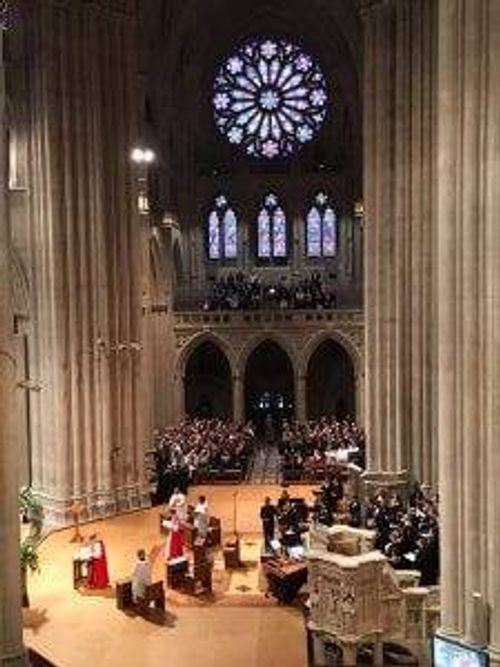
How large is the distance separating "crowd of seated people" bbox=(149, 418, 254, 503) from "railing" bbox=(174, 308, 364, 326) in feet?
17.8

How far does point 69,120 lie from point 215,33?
1825 centimetres

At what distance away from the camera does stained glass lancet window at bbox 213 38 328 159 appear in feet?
146

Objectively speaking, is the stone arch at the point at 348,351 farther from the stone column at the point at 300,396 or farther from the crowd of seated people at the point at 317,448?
the crowd of seated people at the point at 317,448

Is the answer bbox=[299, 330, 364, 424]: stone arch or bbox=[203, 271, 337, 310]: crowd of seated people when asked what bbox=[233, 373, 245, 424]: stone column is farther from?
bbox=[203, 271, 337, 310]: crowd of seated people

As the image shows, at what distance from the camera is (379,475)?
25.7 metres

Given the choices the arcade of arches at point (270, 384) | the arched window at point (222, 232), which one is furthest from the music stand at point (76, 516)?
the arched window at point (222, 232)

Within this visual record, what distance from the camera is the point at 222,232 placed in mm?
44719

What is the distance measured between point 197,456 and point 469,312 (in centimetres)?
1885

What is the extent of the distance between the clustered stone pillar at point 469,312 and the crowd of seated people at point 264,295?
2585cm

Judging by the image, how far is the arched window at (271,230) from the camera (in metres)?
44.7

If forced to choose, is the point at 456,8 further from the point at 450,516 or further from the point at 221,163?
the point at 221,163

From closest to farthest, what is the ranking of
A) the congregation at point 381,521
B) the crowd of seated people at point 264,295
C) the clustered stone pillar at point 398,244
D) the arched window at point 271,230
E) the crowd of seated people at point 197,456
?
1. the congregation at point 381,521
2. the clustered stone pillar at point 398,244
3. the crowd of seated people at point 197,456
4. the crowd of seated people at point 264,295
5. the arched window at point 271,230

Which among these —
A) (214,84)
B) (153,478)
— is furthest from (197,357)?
(153,478)

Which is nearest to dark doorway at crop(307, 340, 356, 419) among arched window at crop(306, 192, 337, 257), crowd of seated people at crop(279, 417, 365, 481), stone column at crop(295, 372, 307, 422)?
stone column at crop(295, 372, 307, 422)
